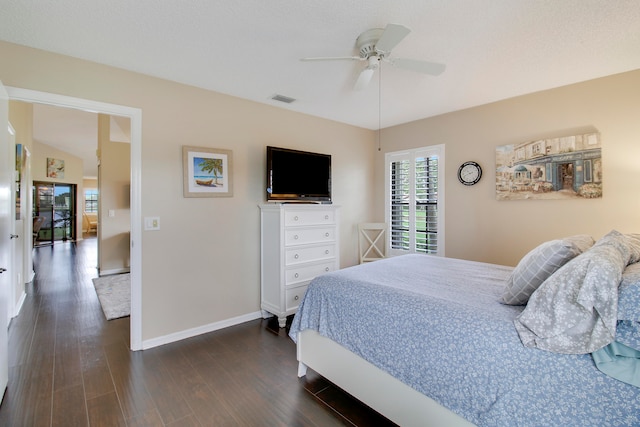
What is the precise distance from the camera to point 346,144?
4.54m

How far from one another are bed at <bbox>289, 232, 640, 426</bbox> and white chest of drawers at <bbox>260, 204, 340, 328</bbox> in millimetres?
1043

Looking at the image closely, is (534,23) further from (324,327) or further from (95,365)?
(95,365)

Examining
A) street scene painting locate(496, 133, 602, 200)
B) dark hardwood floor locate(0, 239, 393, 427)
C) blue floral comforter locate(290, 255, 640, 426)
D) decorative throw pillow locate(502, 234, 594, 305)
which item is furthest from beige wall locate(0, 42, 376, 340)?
decorative throw pillow locate(502, 234, 594, 305)

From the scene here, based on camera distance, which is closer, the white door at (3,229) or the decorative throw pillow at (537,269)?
the decorative throw pillow at (537,269)

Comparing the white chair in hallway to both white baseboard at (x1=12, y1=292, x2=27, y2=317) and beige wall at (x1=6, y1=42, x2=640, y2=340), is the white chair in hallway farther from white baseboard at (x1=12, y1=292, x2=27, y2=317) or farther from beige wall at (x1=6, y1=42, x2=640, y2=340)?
white baseboard at (x1=12, y1=292, x2=27, y2=317)

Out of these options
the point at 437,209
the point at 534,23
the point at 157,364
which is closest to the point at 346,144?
the point at 437,209

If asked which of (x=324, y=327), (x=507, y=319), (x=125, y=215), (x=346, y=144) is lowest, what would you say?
(x=324, y=327)

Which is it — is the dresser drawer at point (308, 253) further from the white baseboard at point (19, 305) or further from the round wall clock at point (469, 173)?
the white baseboard at point (19, 305)

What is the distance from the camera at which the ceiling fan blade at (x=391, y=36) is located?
173 cm

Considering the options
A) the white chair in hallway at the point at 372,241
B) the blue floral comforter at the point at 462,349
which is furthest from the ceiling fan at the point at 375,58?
the white chair in hallway at the point at 372,241

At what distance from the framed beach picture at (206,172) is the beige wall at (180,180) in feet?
0.22

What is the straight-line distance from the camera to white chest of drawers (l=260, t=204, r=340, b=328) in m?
3.26

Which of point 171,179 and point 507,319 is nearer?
point 507,319

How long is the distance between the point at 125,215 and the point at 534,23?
6.73 m
